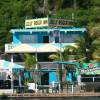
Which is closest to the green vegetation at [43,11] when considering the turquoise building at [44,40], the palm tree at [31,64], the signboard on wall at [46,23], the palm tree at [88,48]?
the signboard on wall at [46,23]

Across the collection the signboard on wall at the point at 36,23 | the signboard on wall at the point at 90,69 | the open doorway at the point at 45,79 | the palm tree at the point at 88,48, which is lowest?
the open doorway at the point at 45,79

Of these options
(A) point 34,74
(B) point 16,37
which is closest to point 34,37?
(B) point 16,37

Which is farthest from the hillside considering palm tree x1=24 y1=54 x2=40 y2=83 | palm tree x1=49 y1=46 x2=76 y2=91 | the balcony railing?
palm tree x1=24 y1=54 x2=40 y2=83

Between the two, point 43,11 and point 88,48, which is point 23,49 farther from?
point 43,11

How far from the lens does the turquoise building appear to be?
58.2 metres

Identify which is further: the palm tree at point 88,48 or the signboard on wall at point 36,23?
the signboard on wall at point 36,23

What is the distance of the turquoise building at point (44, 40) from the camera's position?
58.2m

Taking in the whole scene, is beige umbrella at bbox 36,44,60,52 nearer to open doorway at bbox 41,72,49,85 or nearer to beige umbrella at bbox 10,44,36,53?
beige umbrella at bbox 10,44,36,53

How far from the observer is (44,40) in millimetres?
61500

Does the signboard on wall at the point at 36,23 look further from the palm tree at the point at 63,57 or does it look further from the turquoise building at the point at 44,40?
the palm tree at the point at 63,57

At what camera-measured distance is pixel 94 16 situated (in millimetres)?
69062

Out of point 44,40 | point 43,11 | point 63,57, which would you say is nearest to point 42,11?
point 43,11

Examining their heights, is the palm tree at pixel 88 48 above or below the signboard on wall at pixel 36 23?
below

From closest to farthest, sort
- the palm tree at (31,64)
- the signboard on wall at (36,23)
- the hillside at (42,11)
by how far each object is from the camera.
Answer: the palm tree at (31,64), the signboard on wall at (36,23), the hillside at (42,11)
